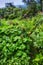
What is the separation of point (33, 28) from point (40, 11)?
2.56m

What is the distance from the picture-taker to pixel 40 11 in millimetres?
9234

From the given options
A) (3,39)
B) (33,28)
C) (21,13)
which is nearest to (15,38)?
(3,39)

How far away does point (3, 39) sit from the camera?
250 inches

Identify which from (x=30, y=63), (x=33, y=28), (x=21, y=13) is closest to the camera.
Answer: (x=30, y=63)

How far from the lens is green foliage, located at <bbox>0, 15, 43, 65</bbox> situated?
5.85m

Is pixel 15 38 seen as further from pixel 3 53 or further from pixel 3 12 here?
pixel 3 12

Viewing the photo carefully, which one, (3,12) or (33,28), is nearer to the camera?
(33,28)

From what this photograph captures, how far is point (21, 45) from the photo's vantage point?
20.0ft

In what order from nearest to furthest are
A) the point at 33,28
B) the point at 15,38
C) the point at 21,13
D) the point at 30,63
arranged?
1. the point at 30,63
2. the point at 15,38
3. the point at 33,28
4. the point at 21,13

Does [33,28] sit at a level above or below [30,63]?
above

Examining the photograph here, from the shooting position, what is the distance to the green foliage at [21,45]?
5848mm

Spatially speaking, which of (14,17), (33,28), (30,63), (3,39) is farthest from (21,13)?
(30,63)

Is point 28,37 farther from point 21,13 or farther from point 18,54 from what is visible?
point 21,13

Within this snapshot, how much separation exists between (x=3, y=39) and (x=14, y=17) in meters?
3.05
